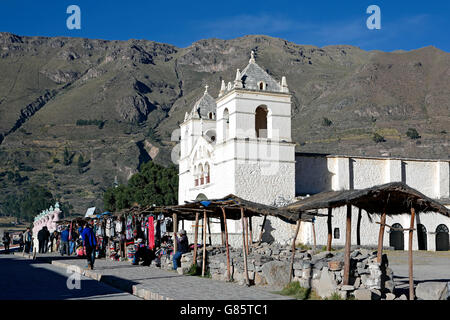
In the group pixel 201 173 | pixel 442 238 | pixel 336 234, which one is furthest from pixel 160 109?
pixel 336 234

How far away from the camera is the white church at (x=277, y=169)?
33.8 metres

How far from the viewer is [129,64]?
18738 centimetres

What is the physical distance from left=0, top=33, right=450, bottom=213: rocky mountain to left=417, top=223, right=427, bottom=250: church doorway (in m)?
53.1

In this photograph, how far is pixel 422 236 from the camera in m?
36.6

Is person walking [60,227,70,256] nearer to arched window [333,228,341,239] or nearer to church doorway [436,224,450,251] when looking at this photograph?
arched window [333,228,341,239]

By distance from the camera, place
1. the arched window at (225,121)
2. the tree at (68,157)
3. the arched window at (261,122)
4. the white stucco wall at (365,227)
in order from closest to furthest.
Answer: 1. the white stucco wall at (365,227)
2. the arched window at (225,121)
3. the arched window at (261,122)
4. the tree at (68,157)

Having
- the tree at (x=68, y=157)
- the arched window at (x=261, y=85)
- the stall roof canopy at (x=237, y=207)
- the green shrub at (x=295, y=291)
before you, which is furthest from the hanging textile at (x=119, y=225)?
the tree at (x=68, y=157)

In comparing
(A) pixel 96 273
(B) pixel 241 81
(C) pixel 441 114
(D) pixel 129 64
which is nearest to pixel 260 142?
(B) pixel 241 81

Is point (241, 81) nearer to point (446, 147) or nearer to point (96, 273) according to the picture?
point (96, 273)

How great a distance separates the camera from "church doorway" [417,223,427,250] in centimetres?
3643

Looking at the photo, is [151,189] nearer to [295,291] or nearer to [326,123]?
[295,291]

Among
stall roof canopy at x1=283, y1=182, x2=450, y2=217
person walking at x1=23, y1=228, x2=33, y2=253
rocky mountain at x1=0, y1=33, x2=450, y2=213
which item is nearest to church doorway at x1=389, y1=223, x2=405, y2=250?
person walking at x1=23, y1=228, x2=33, y2=253

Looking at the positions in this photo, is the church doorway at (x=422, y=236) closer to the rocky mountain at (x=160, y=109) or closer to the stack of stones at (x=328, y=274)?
the stack of stones at (x=328, y=274)

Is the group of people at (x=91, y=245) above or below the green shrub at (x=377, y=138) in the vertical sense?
below
